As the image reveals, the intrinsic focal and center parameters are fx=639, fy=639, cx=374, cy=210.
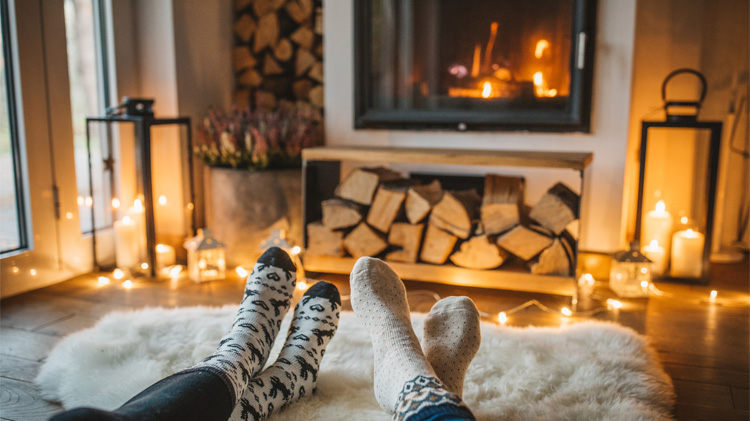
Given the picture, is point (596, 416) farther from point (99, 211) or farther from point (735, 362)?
point (99, 211)

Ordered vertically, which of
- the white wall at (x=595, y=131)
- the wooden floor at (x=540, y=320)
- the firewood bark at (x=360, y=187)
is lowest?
the wooden floor at (x=540, y=320)

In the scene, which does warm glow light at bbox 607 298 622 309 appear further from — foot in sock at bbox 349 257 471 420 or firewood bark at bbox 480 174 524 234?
foot in sock at bbox 349 257 471 420

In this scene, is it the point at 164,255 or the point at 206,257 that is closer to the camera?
the point at 206,257

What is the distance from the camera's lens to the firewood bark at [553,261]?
83.0 inches

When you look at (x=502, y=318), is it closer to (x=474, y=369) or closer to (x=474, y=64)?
(x=474, y=369)

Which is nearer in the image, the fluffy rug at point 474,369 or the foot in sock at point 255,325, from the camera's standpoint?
the foot in sock at point 255,325

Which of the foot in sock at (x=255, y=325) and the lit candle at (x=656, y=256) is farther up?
the foot in sock at (x=255, y=325)

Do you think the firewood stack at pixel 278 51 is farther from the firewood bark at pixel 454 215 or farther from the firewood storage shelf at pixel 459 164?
the firewood bark at pixel 454 215

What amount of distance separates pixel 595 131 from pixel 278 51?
1447 millimetres

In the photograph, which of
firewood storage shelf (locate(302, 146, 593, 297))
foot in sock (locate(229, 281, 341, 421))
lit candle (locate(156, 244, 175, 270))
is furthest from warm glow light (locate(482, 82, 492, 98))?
lit candle (locate(156, 244, 175, 270))

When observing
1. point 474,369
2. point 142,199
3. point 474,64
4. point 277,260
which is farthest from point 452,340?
point 142,199

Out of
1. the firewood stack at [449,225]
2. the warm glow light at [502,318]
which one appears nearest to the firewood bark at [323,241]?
the firewood stack at [449,225]

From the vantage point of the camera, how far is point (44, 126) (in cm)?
218

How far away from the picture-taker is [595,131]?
7.63 ft
